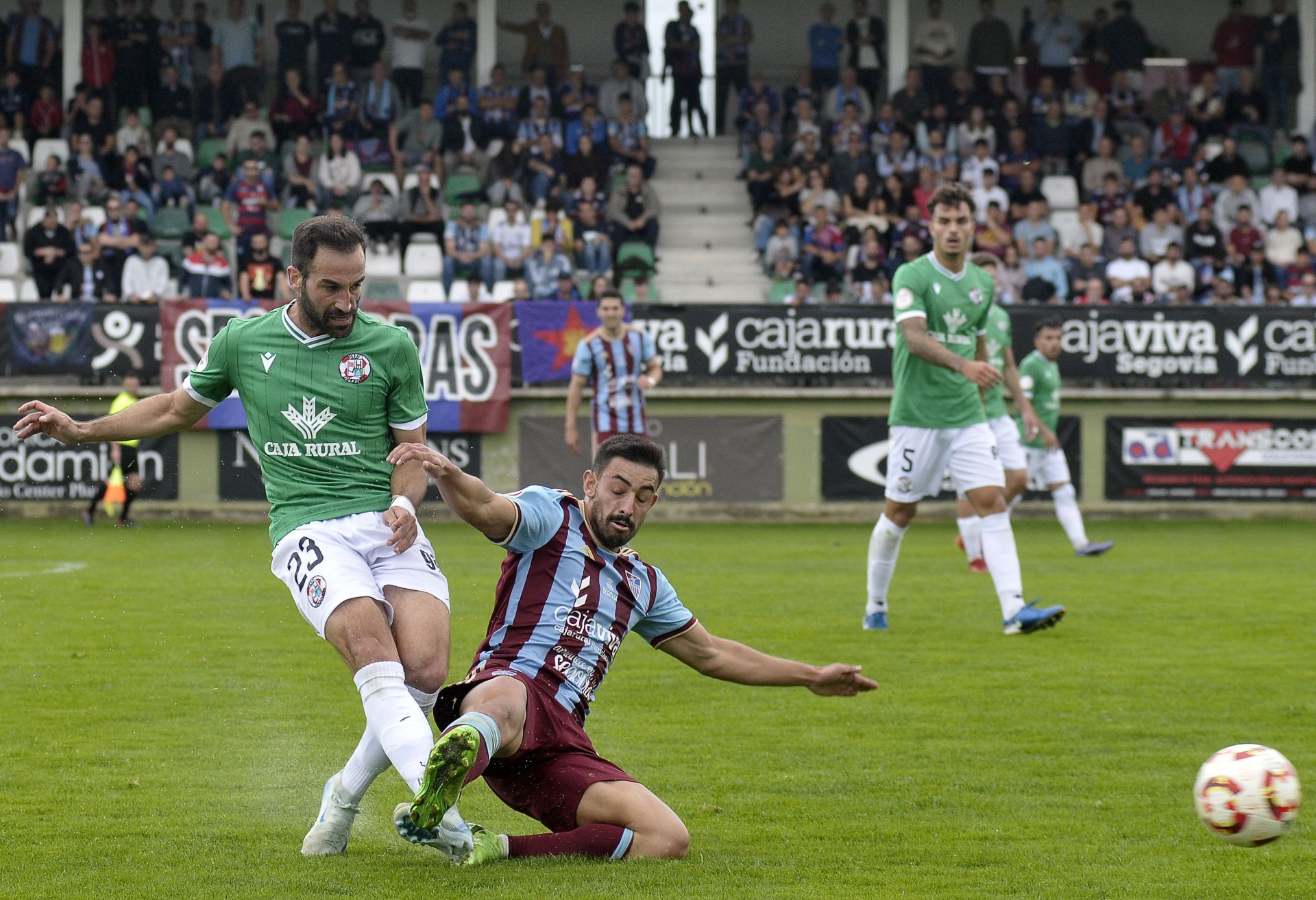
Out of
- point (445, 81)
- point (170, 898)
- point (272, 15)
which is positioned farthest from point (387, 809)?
point (272, 15)

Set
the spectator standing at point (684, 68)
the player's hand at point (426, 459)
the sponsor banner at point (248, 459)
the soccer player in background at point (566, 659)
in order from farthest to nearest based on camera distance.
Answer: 1. the spectator standing at point (684, 68)
2. the sponsor banner at point (248, 459)
3. the soccer player in background at point (566, 659)
4. the player's hand at point (426, 459)

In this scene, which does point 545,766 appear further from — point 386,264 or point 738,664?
point 386,264

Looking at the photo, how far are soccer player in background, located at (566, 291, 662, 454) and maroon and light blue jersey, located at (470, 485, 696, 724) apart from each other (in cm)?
933

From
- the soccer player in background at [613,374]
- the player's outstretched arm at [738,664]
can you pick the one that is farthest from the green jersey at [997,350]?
the player's outstretched arm at [738,664]

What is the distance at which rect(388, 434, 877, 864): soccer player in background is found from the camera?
4.85 meters

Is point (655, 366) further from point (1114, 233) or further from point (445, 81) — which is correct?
point (445, 81)

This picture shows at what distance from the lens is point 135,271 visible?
807 inches

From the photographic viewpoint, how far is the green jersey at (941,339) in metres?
9.82

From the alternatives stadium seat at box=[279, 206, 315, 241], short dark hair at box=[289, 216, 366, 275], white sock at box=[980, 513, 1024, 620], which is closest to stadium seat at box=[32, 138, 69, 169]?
stadium seat at box=[279, 206, 315, 241]

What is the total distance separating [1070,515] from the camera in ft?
49.7

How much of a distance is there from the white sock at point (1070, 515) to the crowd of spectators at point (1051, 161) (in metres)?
5.55

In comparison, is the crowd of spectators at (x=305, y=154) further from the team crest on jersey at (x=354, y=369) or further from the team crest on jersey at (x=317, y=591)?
the team crest on jersey at (x=317, y=591)

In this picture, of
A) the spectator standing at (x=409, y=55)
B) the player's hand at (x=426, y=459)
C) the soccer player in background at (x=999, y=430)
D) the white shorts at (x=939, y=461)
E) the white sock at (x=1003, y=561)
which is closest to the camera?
the player's hand at (x=426, y=459)

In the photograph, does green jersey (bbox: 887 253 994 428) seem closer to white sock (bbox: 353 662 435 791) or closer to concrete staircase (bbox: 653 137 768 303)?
white sock (bbox: 353 662 435 791)
